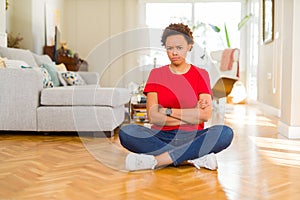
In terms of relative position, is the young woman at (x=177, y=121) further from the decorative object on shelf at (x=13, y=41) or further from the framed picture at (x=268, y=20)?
the decorative object on shelf at (x=13, y=41)

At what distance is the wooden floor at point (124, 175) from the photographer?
1745 mm

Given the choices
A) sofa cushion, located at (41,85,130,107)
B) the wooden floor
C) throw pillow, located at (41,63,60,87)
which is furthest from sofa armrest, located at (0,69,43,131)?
throw pillow, located at (41,63,60,87)

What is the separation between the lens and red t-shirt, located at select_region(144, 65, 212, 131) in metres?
2.23

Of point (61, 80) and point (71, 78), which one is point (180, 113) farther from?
point (71, 78)

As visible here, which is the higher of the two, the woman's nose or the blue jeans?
the woman's nose

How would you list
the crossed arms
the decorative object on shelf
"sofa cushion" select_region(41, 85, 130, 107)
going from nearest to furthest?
the crossed arms, "sofa cushion" select_region(41, 85, 130, 107), the decorative object on shelf

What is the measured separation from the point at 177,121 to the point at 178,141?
4.7 inches

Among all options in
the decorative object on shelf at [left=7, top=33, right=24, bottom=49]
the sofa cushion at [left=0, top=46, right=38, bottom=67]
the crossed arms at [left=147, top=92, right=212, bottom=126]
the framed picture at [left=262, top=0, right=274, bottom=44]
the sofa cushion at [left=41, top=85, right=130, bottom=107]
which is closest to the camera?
the crossed arms at [left=147, top=92, right=212, bottom=126]

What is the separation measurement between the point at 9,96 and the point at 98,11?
16.6 ft

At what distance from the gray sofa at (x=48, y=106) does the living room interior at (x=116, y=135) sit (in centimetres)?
12

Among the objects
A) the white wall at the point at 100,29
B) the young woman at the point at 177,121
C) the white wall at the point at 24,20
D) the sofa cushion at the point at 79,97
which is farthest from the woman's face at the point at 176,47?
the white wall at the point at 100,29

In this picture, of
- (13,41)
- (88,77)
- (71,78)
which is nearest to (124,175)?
(71,78)

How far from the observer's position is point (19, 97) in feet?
11.0

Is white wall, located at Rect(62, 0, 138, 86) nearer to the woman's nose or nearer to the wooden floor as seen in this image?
the wooden floor
